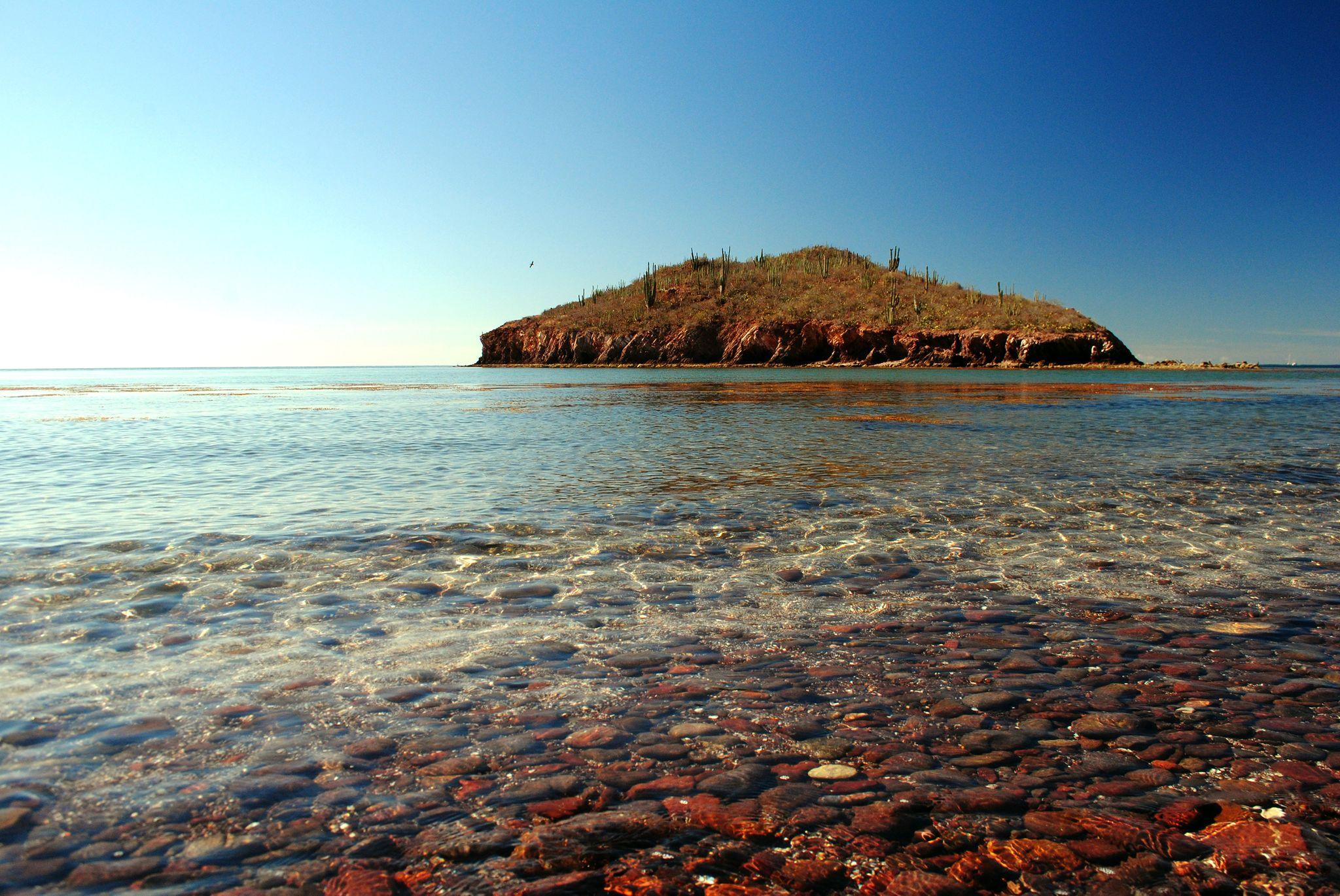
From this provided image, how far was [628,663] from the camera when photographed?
5.05 m

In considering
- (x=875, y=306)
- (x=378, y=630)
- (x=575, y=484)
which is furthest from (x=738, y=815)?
(x=875, y=306)

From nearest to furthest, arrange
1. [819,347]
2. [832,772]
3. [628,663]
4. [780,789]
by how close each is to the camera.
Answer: [780,789], [832,772], [628,663], [819,347]

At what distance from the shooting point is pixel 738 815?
3.21m

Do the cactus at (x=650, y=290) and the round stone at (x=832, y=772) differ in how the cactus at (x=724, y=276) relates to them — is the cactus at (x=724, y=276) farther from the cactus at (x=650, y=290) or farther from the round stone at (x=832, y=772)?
the round stone at (x=832, y=772)

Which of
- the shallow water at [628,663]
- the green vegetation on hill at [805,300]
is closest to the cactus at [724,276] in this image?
the green vegetation on hill at [805,300]

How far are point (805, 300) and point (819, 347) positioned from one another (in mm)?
16188

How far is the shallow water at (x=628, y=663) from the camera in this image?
3.07 metres

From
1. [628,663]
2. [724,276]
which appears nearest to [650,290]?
Result: [724,276]

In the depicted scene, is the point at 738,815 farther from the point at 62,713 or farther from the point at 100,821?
the point at 62,713

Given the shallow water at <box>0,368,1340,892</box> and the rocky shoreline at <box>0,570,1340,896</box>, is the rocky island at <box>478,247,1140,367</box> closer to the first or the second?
the shallow water at <box>0,368,1340,892</box>

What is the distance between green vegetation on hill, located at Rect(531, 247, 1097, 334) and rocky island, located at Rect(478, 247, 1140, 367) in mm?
331

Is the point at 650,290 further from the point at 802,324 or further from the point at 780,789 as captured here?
the point at 780,789

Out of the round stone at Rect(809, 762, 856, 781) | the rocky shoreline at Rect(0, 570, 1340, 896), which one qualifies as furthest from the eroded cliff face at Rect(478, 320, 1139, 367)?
the round stone at Rect(809, 762, 856, 781)

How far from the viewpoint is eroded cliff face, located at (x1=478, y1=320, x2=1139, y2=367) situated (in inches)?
3743
